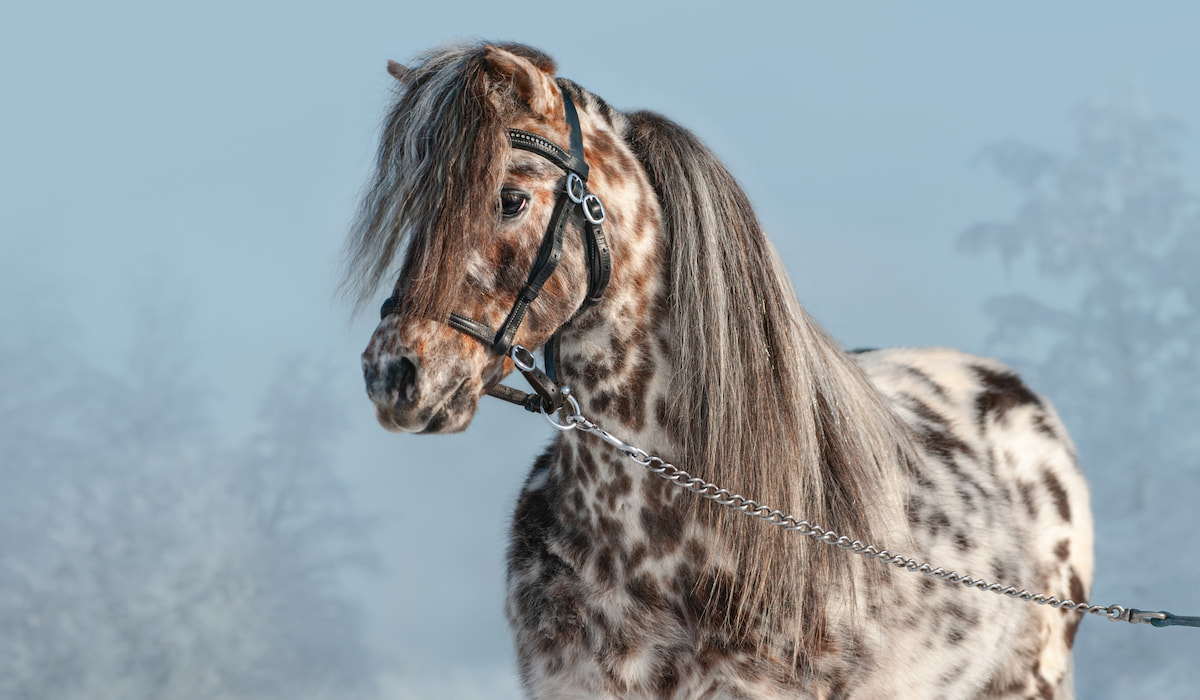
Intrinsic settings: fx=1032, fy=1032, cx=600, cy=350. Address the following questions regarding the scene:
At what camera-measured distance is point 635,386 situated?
A: 9.77ft

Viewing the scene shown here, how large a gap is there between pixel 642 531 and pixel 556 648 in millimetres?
493

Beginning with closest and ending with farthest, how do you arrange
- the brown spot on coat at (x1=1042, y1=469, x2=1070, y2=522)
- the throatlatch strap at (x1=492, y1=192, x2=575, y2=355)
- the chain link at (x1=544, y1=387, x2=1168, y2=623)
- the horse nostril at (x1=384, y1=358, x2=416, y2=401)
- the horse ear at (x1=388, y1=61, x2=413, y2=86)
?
1. the horse nostril at (x1=384, y1=358, x2=416, y2=401)
2. the throatlatch strap at (x1=492, y1=192, x2=575, y2=355)
3. the chain link at (x1=544, y1=387, x2=1168, y2=623)
4. the horse ear at (x1=388, y1=61, x2=413, y2=86)
5. the brown spot on coat at (x1=1042, y1=469, x2=1070, y2=522)

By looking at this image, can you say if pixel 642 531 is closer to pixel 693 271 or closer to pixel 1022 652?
pixel 693 271

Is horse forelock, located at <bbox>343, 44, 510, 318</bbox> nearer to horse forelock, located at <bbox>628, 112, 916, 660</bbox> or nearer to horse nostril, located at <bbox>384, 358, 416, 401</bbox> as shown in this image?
horse nostril, located at <bbox>384, 358, 416, 401</bbox>

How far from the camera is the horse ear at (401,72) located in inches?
120

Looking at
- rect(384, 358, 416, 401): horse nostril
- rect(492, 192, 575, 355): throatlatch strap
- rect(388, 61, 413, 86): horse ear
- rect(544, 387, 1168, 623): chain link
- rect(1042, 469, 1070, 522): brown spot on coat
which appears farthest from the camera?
rect(1042, 469, 1070, 522): brown spot on coat

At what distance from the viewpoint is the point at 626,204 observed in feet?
9.82

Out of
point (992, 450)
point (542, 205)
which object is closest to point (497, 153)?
point (542, 205)

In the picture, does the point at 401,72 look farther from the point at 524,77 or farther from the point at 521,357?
the point at 521,357

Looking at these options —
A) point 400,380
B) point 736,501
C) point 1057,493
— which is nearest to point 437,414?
point 400,380

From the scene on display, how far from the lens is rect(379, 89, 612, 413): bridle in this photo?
9.00ft

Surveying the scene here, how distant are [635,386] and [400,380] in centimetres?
70

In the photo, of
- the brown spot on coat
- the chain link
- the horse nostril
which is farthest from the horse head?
the brown spot on coat

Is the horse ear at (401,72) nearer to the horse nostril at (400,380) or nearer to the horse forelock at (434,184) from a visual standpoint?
the horse forelock at (434,184)
